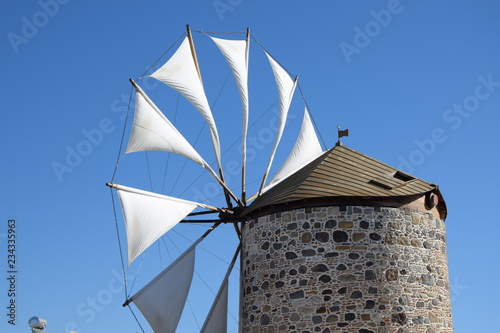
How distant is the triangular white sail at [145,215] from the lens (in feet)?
60.6

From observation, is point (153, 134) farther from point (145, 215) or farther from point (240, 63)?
point (240, 63)

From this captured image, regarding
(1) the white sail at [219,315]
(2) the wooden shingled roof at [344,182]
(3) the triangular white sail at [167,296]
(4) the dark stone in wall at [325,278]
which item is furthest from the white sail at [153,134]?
(4) the dark stone in wall at [325,278]

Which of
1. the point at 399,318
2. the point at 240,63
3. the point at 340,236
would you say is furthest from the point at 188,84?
the point at 399,318

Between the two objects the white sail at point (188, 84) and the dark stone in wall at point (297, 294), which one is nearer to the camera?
the dark stone in wall at point (297, 294)

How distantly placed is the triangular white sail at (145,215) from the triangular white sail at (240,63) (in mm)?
2228

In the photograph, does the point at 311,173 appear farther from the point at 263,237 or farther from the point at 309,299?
the point at 309,299

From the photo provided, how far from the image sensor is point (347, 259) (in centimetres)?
1625

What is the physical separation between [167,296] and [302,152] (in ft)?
19.1

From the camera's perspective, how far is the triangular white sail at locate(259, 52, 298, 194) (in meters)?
21.0

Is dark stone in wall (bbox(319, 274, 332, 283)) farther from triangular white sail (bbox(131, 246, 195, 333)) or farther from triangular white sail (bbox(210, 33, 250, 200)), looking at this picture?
triangular white sail (bbox(210, 33, 250, 200))

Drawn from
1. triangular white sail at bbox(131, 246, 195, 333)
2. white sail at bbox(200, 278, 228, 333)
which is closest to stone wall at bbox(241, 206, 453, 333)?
white sail at bbox(200, 278, 228, 333)

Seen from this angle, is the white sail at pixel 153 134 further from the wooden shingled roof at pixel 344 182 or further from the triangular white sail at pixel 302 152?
the triangular white sail at pixel 302 152

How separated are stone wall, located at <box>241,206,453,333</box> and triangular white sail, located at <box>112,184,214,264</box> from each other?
2.67 metres

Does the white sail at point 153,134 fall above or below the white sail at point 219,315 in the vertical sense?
above
